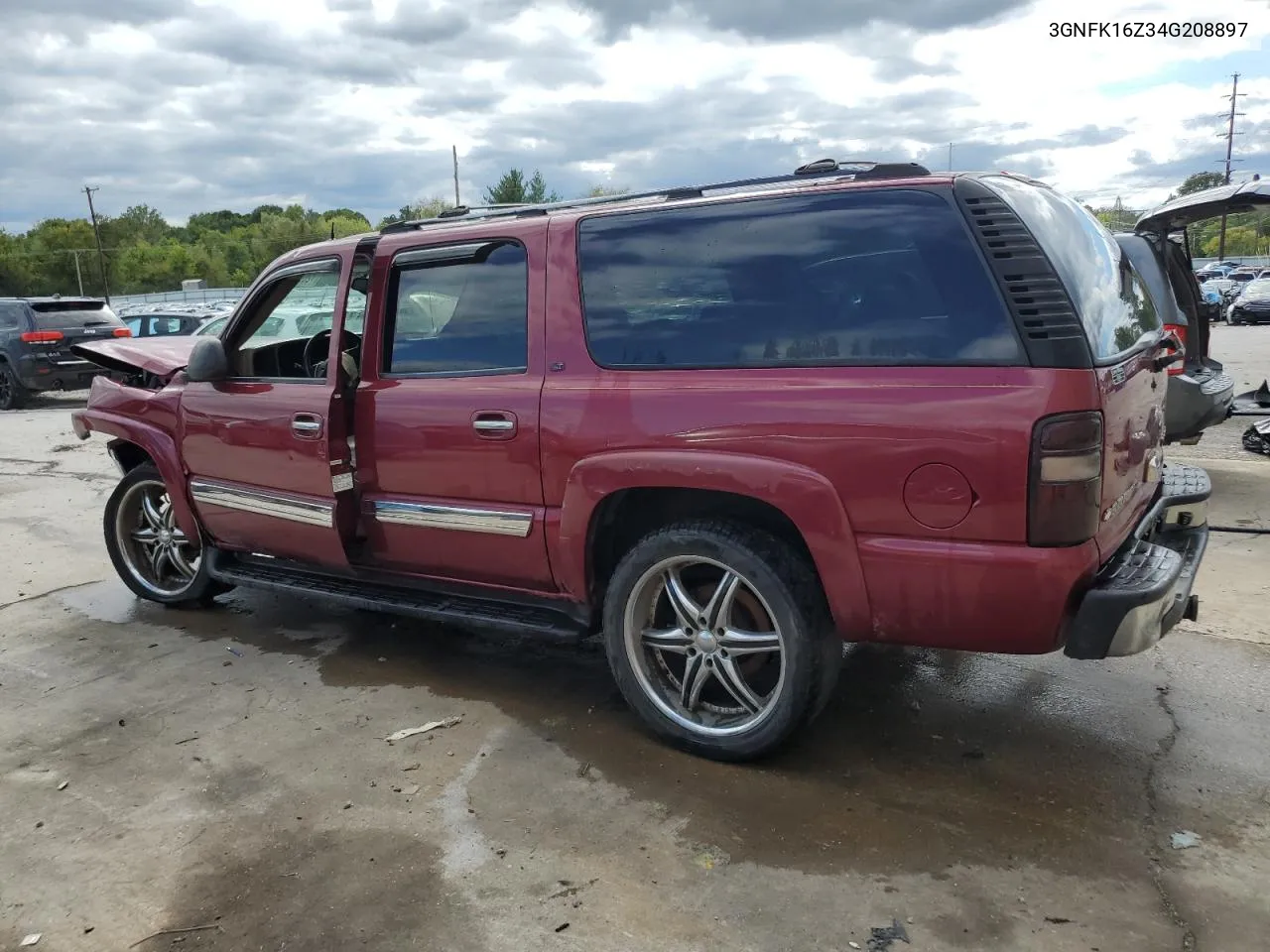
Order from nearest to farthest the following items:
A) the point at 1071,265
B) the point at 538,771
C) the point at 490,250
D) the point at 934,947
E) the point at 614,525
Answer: the point at 934,947, the point at 1071,265, the point at 538,771, the point at 614,525, the point at 490,250

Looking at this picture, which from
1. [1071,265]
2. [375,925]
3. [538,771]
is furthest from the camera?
[538,771]

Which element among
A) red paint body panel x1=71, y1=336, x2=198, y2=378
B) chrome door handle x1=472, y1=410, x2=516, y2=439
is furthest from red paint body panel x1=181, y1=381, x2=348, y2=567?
chrome door handle x1=472, y1=410, x2=516, y2=439

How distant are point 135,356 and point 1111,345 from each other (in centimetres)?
481

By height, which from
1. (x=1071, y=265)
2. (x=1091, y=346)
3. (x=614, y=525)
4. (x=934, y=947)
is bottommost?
(x=934, y=947)

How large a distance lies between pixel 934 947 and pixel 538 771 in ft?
4.83

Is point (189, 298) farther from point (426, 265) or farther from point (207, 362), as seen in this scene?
point (426, 265)

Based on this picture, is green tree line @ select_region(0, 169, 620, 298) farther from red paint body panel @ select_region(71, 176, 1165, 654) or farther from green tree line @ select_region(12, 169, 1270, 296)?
red paint body panel @ select_region(71, 176, 1165, 654)

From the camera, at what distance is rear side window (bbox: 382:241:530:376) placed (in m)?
3.80

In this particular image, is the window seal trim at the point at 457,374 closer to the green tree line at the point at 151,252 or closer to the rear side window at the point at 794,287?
the rear side window at the point at 794,287

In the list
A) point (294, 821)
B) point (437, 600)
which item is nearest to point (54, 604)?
point (437, 600)

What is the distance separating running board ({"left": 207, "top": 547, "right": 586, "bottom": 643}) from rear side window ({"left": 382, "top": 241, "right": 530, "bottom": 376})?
0.95 m

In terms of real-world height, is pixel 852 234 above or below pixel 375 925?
above

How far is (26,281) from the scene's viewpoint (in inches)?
3374

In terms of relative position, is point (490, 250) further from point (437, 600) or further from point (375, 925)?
point (375, 925)
